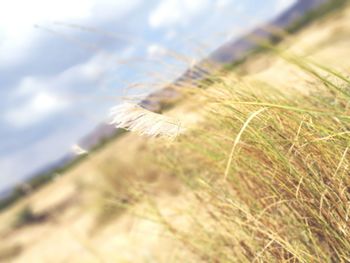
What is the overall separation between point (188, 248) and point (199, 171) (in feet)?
1.38

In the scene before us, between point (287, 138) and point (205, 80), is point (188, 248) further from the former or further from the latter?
point (287, 138)

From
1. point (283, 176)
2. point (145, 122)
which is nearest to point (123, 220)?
point (283, 176)

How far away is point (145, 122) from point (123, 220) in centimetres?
715

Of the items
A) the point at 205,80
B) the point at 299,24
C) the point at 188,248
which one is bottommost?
the point at 299,24

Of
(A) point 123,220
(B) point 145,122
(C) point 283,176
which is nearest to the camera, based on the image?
(B) point 145,122

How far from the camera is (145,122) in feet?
4.95

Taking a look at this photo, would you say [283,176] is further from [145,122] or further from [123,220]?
[123,220]

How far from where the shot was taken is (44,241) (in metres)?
15.4

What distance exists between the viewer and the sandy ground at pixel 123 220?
105 inches

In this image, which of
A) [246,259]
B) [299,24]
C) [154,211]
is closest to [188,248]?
[154,211]

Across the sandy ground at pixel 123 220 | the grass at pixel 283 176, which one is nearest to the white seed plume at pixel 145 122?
the grass at pixel 283 176

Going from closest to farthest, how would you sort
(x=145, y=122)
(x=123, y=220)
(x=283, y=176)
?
(x=145, y=122) < (x=283, y=176) < (x=123, y=220)

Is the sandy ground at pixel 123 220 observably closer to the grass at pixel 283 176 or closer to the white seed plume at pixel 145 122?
the grass at pixel 283 176

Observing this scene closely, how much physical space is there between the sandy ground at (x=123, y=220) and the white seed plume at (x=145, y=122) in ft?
1.35
